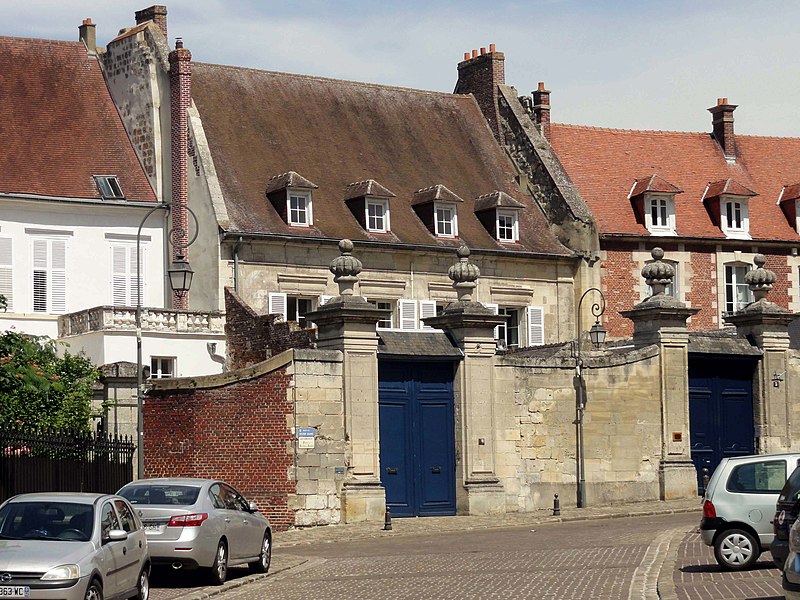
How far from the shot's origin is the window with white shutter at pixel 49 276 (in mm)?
38656

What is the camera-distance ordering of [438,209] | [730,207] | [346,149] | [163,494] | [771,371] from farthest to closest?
[730,207] < [346,149] < [438,209] < [771,371] < [163,494]

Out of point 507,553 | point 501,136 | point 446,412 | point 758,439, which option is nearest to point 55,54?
point 501,136

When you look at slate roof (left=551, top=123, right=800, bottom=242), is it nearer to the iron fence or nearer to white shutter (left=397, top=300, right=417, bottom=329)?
white shutter (left=397, top=300, right=417, bottom=329)

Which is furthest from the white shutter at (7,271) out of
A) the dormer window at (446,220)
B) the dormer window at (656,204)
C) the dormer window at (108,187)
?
the dormer window at (656,204)

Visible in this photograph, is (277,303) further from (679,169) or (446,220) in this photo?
(679,169)

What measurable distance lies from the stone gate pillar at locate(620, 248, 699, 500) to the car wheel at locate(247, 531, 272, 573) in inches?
553

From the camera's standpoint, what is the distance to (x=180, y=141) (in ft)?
134

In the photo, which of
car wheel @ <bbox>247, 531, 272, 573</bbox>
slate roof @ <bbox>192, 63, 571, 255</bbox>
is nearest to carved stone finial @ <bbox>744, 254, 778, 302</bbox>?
slate roof @ <bbox>192, 63, 571, 255</bbox>

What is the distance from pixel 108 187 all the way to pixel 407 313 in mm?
8536

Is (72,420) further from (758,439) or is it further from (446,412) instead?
(758,439)

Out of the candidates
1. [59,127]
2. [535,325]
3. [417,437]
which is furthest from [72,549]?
[535,325]

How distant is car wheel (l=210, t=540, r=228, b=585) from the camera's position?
19.3 m

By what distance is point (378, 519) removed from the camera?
2939cm

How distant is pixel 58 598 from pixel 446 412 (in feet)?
55.5
